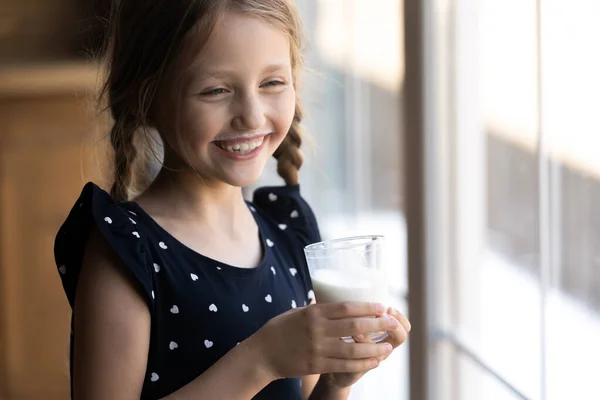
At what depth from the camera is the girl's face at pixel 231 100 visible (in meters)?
1.09

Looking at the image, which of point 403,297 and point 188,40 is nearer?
point 188,40

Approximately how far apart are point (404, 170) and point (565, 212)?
0.50m

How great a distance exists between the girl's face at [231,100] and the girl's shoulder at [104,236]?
12 centimetres

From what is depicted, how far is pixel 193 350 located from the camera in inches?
44.9

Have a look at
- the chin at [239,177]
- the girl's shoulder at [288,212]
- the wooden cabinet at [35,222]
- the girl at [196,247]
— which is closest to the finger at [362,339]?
the girl at [196,247]

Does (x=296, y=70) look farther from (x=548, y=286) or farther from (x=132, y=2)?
(x=548, y=286)

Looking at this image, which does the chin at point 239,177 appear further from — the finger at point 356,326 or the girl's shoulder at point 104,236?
the finger at point 356,326

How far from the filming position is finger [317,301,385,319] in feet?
3.23

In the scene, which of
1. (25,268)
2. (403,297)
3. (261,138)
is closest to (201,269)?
(261,138)

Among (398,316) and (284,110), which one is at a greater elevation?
(284,110)

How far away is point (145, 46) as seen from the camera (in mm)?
1152

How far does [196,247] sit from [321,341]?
0.27 m

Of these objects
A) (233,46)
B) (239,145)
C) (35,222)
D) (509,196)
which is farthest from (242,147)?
(35,222)

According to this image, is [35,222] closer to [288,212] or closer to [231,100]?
[288,212]
